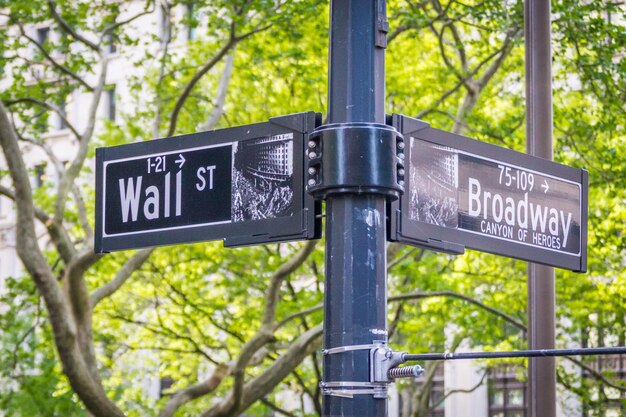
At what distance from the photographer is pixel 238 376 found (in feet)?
59.0

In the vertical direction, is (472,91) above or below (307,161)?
above

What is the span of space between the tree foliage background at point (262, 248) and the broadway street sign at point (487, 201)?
11.3 m

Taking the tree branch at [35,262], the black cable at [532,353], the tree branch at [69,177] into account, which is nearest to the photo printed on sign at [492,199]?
the black cable at [532,353]

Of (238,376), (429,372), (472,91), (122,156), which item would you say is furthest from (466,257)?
(122,156)

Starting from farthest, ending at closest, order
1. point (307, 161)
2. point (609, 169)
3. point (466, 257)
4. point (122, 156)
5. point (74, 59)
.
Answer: point (466, 257) < point (74, 59) < point (609, 169) < point (122, 156) < point (307, 161)

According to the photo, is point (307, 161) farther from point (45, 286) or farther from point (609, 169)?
point (609, 169)

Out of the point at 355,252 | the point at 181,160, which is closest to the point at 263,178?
the point at 181,160

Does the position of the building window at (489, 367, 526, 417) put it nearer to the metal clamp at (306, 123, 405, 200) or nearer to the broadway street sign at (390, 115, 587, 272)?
the broadway street sign at (390, 115, 587, 272)

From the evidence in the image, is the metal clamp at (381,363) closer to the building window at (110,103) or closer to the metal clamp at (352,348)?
the metal clamp at (352,348)

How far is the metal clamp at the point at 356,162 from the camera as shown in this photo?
4.00 meters

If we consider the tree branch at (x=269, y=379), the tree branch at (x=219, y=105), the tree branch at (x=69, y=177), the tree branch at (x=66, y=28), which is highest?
the tree branch at (x=66, y=28)

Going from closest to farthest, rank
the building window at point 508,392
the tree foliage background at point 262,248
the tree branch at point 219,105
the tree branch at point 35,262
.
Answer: the tree branch at point 35,262 < the tree foliage background at point 262,248 < the tree branch at point 219,105 < the building window at point 508,392

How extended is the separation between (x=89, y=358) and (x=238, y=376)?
2.28 metres

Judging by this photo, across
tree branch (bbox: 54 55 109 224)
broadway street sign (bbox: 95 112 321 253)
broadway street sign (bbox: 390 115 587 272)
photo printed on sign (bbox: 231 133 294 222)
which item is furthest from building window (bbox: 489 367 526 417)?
photo printed on sign (bbox: 231 133 294 222)
